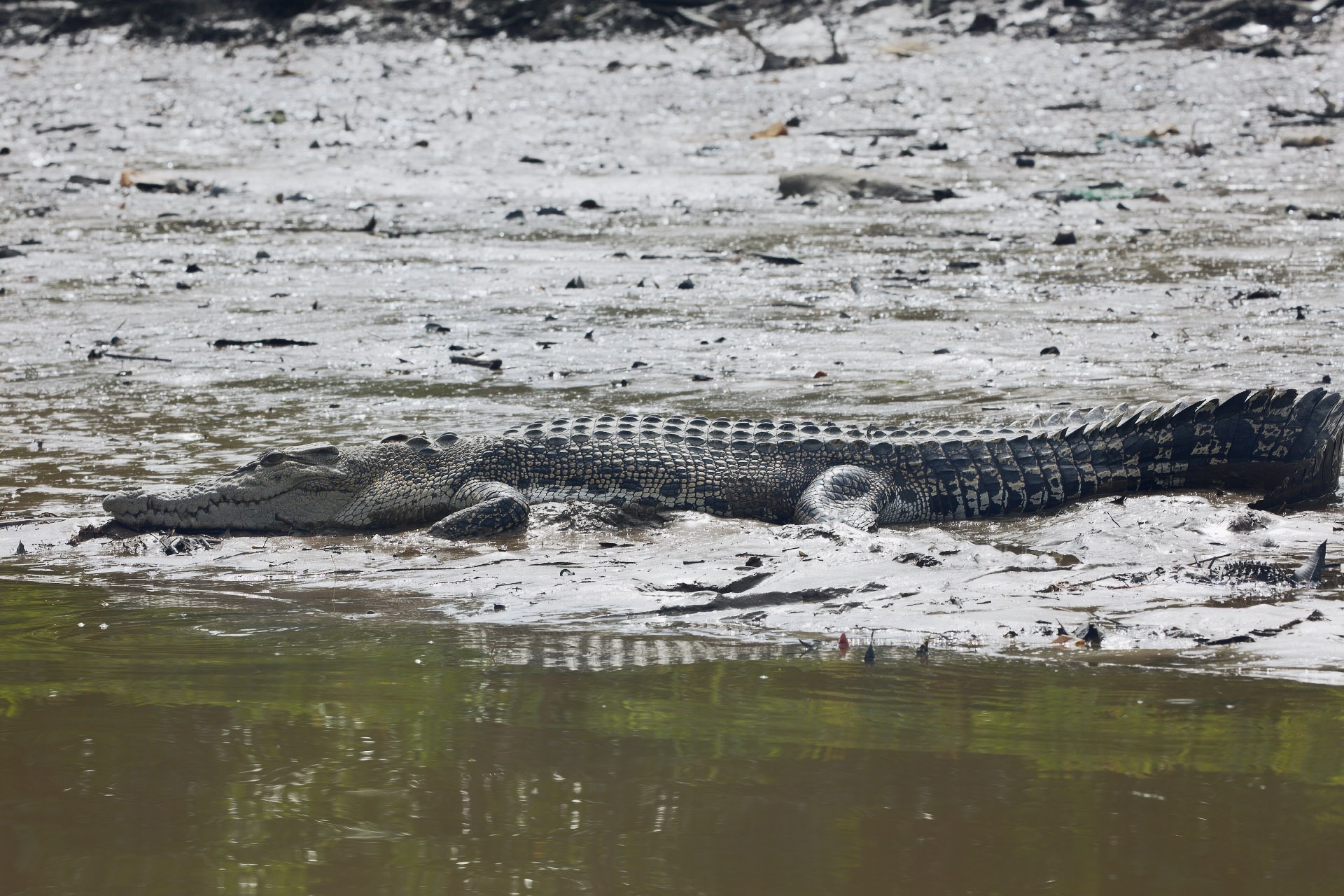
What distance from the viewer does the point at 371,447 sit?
20.1 ft

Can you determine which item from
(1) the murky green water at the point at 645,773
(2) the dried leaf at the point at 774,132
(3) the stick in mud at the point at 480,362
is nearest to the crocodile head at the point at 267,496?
(1) the murky green water at the point at 645,773

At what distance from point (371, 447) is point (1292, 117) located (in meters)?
12.5

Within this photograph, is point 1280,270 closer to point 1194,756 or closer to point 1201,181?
point 1201,181

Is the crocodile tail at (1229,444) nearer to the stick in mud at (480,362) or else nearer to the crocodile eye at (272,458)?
the crocodile eye at (272,458)

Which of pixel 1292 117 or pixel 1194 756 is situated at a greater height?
pixel 1292 117

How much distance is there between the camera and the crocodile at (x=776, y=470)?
18.8ft

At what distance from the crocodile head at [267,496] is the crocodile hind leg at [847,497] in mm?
1788

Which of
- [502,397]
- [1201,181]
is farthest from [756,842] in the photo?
[1201,181]

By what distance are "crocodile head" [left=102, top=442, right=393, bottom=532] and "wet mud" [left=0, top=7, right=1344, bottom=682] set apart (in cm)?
13

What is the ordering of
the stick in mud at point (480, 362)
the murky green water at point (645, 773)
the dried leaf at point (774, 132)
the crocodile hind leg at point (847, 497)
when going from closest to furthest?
the murky green water at point (645, 773) → the crocodile hind leg at point (847, 497) → the stick in mud at point (480, 362) → the dried leaf at point (774, 132)

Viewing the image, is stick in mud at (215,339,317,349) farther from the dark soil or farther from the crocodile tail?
the dark soil

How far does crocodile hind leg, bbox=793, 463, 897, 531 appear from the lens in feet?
18.5

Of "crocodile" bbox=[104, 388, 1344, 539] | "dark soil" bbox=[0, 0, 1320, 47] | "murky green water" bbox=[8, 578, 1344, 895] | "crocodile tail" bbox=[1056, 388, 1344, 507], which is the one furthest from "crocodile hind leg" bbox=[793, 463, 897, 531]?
"dark soil" bbox=[0, 0, 1320, 47]

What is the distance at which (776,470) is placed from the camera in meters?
6.05
